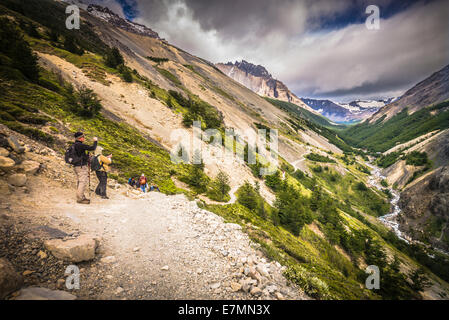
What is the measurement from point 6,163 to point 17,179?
0.82m

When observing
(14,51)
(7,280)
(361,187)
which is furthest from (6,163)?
(361,187)

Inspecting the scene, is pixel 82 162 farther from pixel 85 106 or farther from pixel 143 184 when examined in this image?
pixel 85 106

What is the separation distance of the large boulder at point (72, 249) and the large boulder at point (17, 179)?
4351 mm

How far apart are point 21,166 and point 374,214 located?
94.9 metres

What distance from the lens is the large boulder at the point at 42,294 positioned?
10.7ft

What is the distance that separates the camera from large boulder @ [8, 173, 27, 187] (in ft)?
22.0

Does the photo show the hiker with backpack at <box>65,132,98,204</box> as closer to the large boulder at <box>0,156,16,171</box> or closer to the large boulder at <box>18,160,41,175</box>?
the large boulder at <box>18,160,41,175</box>

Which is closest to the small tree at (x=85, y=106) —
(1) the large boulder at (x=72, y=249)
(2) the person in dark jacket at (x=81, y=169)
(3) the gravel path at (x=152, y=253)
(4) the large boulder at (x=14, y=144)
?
(4) the large boulder at (x=14, y=144)

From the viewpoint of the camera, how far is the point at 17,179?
677 centimetres

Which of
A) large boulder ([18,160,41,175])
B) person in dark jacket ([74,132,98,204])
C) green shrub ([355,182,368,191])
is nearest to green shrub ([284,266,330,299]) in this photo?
person in dark jacket ([74,132,98,204])

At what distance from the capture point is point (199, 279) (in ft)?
17.9

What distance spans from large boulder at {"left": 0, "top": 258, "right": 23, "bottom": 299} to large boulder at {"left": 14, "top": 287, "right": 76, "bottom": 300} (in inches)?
7.0
